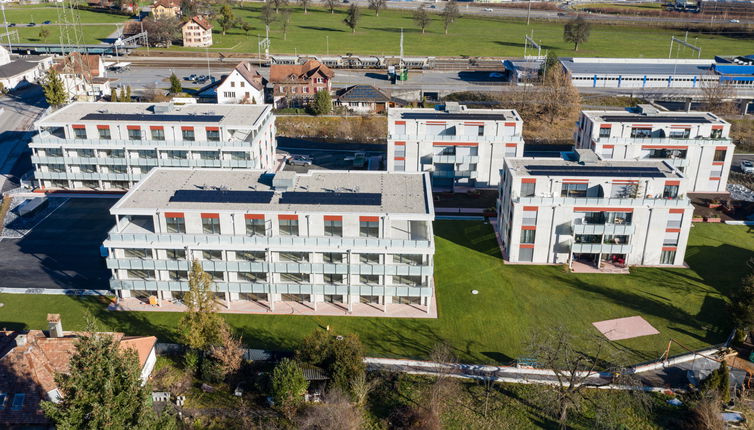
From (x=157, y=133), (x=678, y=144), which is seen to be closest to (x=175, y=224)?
(x=157, y=133)

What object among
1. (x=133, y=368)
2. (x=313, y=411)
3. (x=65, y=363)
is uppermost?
(x=133, y=368)

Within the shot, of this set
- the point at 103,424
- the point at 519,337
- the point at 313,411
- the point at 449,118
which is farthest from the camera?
the point at 449,118

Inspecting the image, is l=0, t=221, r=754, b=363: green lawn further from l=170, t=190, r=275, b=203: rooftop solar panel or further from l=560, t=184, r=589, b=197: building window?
l=170, t=190, r=275, b=203: rooftop solar panel

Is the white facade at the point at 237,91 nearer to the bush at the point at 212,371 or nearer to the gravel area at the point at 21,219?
the gravel area at the point at 21,219

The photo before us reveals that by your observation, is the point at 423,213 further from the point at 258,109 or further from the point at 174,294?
the point at 258,109

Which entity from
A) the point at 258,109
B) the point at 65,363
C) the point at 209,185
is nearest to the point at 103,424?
the point at 65,363

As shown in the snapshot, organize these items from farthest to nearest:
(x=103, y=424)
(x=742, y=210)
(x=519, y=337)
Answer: (x=742, y=210), (x=519, y=337), (x=103, y=424)

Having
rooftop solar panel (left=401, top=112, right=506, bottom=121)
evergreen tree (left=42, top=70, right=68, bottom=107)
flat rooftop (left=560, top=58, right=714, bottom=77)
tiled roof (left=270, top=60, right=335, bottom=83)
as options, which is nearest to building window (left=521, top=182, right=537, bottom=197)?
rooftop solar panel (left=401, top=112, right=506, bottom=121)
